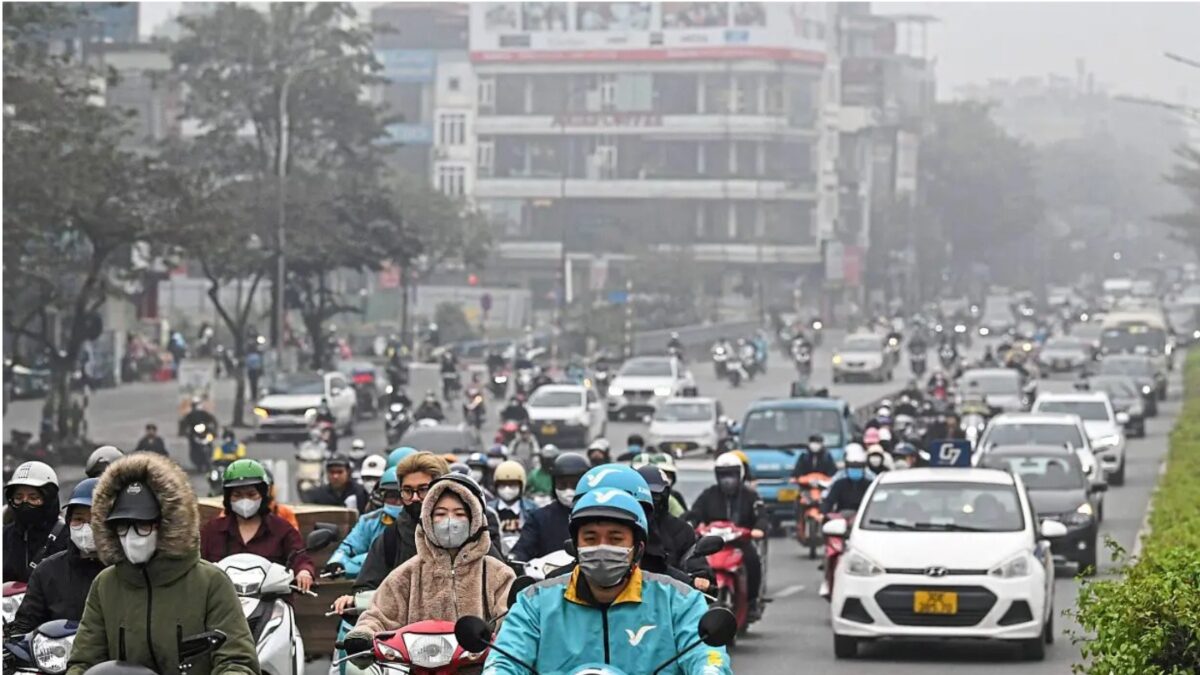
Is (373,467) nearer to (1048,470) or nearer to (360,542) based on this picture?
(360,542)

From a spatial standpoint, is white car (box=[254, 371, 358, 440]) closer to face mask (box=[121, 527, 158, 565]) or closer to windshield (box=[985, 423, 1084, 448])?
windshield (box=[985, 423, 1084, 448])

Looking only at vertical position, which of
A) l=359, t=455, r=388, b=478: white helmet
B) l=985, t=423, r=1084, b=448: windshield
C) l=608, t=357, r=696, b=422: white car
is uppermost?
l=359, t=455, r=388, b=478: white helmet

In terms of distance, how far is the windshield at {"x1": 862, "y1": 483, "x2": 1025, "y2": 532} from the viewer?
18.5 meters

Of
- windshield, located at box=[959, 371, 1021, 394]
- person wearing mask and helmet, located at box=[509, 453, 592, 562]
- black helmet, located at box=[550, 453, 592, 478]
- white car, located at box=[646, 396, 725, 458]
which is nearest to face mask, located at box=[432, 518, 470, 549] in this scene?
person wearing mask and helmet, located at box=[509, 453, 592, 562]

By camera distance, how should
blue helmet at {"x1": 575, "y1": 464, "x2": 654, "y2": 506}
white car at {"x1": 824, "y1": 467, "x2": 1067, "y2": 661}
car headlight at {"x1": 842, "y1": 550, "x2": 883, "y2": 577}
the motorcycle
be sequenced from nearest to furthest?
blue helmet at {"x1": 575, "y1": 464, "x2": 654, "y2": 506} < white car at {"x1": 824, "y1": 467, "x2": 1067, "y2": 661} < car headlight at {"x1": 842, "y1": 550, "x2": 883, "y2": 577} < the motorcycle

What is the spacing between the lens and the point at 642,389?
61969 millimetres

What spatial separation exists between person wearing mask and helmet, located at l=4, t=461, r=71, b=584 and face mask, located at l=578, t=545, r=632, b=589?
448 cm

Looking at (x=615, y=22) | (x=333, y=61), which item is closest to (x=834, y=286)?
(x=615, y=22)

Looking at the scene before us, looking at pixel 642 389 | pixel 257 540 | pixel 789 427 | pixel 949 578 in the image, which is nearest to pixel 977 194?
pixel 642 389

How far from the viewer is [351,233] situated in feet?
222

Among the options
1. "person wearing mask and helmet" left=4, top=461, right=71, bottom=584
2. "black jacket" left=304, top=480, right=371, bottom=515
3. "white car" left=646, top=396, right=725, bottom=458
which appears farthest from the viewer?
"white car" left=646, top=396, right=725, bottom=458

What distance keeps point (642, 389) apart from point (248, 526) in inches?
1966

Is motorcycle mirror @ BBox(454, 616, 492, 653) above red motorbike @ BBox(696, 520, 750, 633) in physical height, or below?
above

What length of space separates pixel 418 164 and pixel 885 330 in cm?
5520
